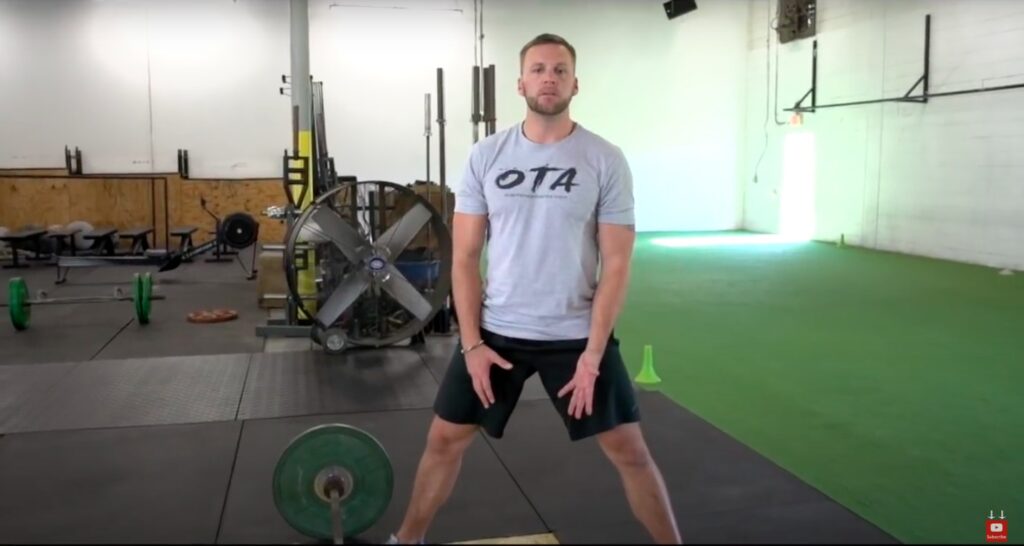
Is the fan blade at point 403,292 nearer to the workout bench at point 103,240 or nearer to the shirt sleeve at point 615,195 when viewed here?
the shirt sleeve at point 615,195

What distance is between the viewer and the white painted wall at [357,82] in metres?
11.2

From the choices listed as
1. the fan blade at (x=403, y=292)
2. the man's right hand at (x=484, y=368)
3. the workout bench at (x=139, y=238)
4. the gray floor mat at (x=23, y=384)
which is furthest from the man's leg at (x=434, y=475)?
the workout bench at (x=139, y=238)

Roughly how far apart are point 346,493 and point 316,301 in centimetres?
337

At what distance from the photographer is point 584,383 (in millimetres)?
1896

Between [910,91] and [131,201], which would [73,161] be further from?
[910,91]

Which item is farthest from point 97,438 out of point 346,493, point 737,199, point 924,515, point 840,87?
point 737,199

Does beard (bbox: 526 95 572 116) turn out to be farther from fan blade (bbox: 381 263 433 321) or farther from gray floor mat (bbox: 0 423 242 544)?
fan blade (bbox: 381 263 433 321)

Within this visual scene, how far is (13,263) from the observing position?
926 centimetres

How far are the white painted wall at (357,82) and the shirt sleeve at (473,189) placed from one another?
10005 mm

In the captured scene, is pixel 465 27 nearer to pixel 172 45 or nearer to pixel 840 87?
pixel 172 45

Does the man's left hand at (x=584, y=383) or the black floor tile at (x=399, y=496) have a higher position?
the man's left hand at (x=584, y=383)

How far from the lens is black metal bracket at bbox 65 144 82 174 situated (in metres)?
11.1

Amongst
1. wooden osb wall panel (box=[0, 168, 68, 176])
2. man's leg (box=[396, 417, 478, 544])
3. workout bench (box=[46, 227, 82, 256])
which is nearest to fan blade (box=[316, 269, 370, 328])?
man's leg (box=[396, 417, 478, 544])

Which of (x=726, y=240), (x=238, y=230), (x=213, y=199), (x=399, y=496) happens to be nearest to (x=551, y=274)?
(x=399, y=496)
